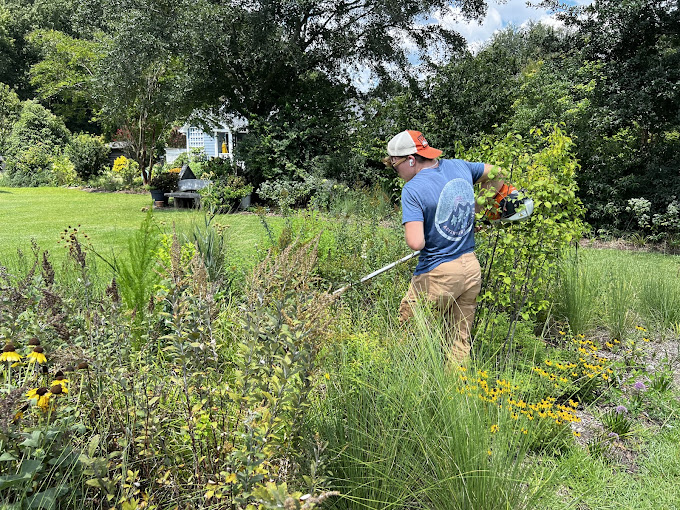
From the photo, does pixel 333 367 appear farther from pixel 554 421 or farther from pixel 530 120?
pixel 530 120

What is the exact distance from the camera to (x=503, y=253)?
11.9 ft

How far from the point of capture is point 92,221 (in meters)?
11.6

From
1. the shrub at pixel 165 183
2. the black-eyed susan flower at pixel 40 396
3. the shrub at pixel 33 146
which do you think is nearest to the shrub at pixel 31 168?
the shrub at pixel 33 146

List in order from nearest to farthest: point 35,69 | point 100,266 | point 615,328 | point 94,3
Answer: point 615,328 → point 100,266 → point 94,3 → point 35,69

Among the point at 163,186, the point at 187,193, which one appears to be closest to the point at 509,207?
the point at 187,193

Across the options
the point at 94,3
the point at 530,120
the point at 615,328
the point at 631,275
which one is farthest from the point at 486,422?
the point at 94,3

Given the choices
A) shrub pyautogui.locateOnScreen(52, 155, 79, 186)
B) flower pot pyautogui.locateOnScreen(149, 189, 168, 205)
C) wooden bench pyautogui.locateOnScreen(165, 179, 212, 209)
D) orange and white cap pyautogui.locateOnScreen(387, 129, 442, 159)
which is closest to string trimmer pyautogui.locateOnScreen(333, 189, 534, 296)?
orange and white cap pyautogui.locateOnScreen(387, 129, 442, 159)

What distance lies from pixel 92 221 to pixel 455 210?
10810 millimetres

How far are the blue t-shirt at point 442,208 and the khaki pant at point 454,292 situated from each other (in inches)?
2.6

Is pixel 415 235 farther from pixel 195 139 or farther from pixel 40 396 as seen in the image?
pixel 195 139

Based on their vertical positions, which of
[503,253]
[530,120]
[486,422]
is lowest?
[486,422]

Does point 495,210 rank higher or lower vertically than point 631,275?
higher

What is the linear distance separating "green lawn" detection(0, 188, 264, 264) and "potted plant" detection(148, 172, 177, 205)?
63cm

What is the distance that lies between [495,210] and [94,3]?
14.0m
